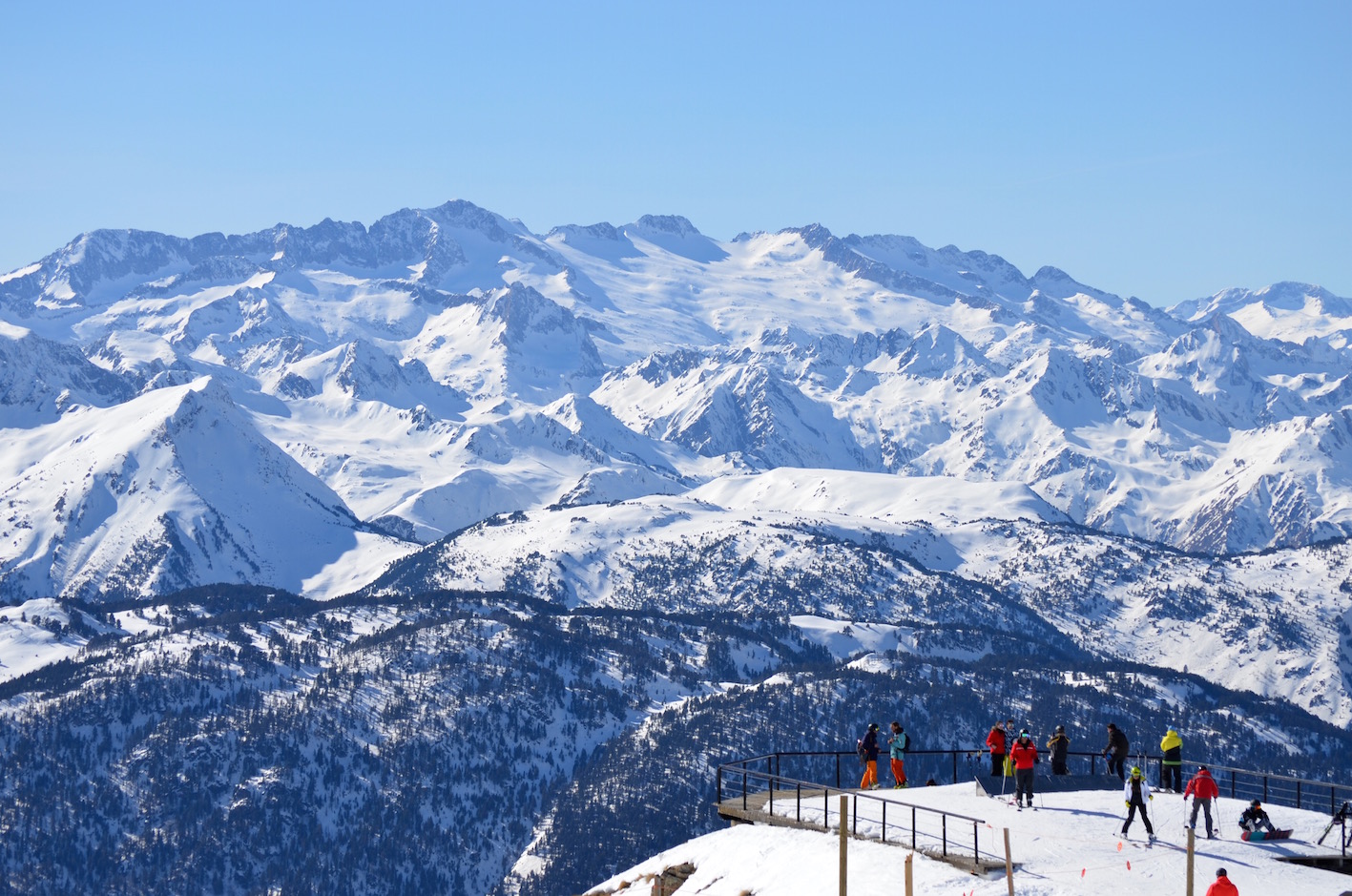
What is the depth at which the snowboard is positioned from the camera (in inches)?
2355

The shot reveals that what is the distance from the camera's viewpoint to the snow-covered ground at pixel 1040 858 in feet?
173

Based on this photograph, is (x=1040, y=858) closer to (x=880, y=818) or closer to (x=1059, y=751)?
(x=880, y=818)

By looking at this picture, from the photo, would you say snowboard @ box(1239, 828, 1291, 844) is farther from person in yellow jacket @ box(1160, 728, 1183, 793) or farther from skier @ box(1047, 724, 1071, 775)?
skier @ box(1047, 724, 1071, 775)

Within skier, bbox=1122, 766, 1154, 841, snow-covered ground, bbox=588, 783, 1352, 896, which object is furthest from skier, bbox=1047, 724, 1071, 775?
skier, bbox=1122, 766, 1154, 841

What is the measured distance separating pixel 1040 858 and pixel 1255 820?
31.0ft

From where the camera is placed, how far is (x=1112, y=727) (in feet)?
219

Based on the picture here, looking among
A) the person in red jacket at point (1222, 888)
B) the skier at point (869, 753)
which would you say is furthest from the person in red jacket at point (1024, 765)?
the person in red jacket at point (1222, 888)

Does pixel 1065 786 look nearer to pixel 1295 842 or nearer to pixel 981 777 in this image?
pixel 981 777

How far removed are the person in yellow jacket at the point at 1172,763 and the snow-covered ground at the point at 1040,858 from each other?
→ 4.26 feet

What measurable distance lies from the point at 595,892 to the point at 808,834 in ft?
32.2

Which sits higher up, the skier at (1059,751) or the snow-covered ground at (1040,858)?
the skier at (1059,751)

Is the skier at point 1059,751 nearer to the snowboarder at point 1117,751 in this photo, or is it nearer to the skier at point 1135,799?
the snowboarder at point 1117,751

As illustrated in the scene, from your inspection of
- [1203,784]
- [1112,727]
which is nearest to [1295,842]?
[1203,784]

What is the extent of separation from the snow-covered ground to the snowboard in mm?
416
